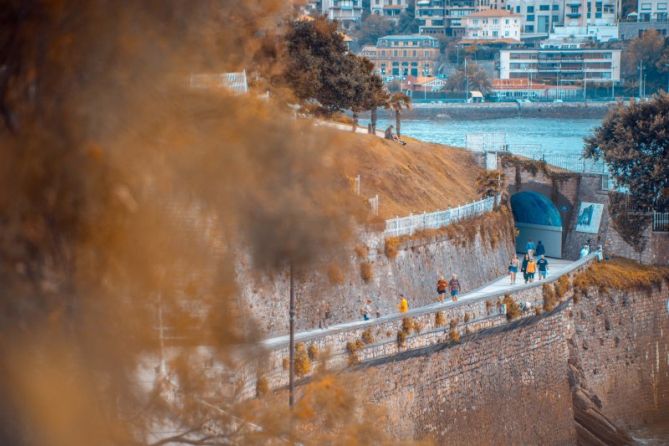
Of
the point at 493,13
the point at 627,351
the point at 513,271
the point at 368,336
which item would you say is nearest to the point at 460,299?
the point at 513,271

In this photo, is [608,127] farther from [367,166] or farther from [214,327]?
[214,327]

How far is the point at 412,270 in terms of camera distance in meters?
27.7

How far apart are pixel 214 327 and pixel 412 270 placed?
66.6 ft

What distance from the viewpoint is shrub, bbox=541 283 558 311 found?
2970cm

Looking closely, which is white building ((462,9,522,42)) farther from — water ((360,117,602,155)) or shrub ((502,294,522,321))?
shrub ((502,294,522,321))

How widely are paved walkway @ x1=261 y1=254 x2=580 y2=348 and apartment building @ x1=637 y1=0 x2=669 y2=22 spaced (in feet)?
377

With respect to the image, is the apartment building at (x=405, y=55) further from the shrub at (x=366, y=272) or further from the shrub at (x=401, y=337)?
the shrub at (x=401, y=337)

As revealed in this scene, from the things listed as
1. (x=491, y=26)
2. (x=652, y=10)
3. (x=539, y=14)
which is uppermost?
(x=652, y=10)

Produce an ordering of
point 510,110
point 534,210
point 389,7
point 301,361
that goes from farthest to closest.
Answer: point 389,7, point 510,110, point 534,210, point 301,361

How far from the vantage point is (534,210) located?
38438 millimetres

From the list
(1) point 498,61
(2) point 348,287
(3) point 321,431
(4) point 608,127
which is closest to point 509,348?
(2) point 348,287

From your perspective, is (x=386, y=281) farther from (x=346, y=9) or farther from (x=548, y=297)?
(x=346, y=9)

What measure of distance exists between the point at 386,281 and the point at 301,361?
5.81m

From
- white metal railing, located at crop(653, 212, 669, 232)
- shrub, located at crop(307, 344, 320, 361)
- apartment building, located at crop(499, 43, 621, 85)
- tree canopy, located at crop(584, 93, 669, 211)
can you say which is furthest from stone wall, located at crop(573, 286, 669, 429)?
apartment building, located at crop(499, 43, 621, 85)
